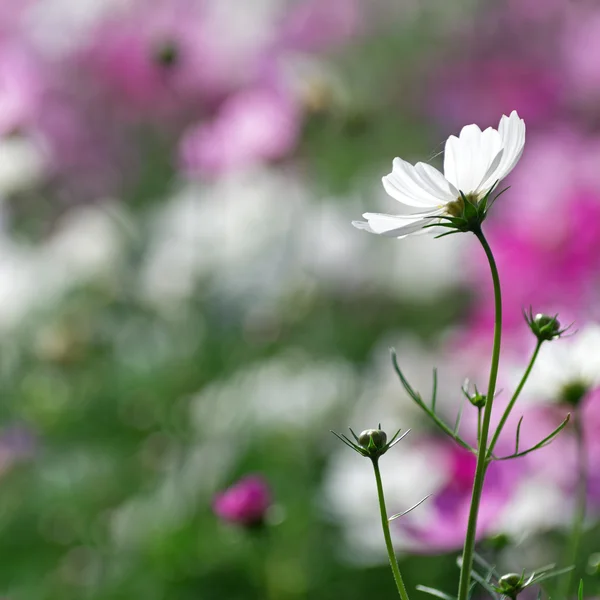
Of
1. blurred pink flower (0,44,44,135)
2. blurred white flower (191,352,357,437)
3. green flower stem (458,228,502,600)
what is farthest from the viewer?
blurred pink flower (0,44,44,135)

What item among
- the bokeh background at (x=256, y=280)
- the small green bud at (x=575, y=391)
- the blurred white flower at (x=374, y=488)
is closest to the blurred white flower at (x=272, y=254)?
the bokeh background at (x=256, y=280)

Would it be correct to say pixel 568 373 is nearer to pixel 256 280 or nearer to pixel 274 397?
pixel 274 397

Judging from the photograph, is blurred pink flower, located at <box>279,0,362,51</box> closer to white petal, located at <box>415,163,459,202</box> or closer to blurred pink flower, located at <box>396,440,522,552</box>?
blurred pink flower, located at <box>396,440,522,552</box>

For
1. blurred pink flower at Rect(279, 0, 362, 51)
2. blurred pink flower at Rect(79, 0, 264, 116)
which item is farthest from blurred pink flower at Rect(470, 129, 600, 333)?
blurred pink flower at Rect(279, 0, 362, 51)

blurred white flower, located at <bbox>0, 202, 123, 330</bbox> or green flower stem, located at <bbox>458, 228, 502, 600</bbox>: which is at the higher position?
blurred white flower, located at <bbox>0, 202, 123, 330</bbox>

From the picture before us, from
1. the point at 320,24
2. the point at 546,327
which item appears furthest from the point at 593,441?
the point at 320,24

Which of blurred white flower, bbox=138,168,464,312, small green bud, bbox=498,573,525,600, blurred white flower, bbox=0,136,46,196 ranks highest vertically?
blurred white flower, bbox=0,136,46,196

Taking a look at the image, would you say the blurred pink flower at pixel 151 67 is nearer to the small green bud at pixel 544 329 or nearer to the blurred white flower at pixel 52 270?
the blurred white flower at pixel 52 270
